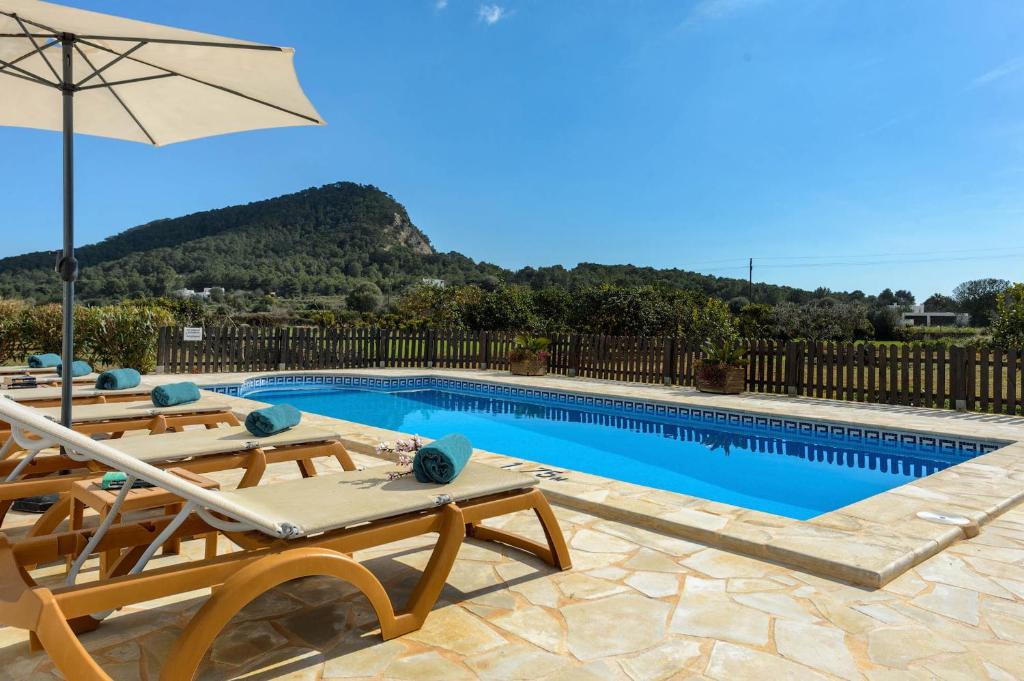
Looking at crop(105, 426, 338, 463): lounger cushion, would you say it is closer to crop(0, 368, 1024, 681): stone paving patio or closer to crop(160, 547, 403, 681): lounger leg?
crop(0, 368, 1024, 681): stone paving patio

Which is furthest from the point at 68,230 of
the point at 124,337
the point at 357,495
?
the point at 124,337

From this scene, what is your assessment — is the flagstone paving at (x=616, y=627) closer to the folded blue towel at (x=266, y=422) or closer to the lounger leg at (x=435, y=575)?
the lounger leg at (x=435, y=575)

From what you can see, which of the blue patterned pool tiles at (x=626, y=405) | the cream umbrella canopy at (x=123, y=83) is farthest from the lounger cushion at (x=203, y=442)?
the blue patterned pool tiles at (x=626, y=405)

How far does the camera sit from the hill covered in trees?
3831 centimetres

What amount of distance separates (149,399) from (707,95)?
14.5m

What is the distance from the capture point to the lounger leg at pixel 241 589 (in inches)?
68.1

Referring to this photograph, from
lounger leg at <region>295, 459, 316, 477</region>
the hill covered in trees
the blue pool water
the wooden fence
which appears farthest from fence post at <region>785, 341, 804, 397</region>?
the hill covered in trees

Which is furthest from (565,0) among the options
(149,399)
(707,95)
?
(149,399)

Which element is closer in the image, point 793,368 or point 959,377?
point 959,377

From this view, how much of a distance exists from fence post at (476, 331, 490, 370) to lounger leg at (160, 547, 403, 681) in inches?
533

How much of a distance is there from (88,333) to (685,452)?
1124 centimetres

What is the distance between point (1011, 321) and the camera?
9.74 meters

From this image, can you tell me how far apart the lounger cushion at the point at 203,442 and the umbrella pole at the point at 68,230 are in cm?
42

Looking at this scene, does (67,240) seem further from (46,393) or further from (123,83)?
(46,393)
